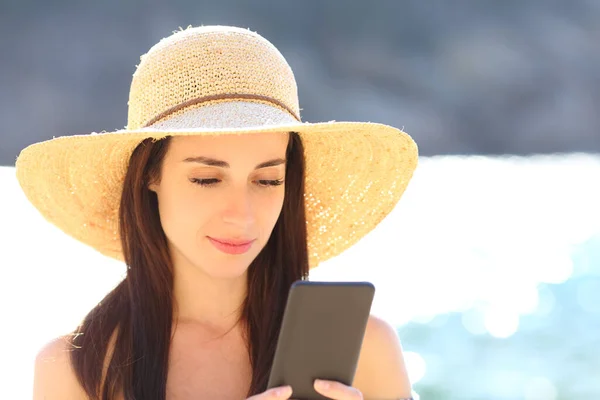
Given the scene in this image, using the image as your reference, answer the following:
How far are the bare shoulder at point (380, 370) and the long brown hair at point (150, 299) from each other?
0.48 feet

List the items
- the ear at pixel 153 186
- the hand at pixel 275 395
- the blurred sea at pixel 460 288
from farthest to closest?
the blurred sea at pixel 460 288 < the ear at pixel 153 186 < the hand at pixel 275 395

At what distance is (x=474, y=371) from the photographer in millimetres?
4699

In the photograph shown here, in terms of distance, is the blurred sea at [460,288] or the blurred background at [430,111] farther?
the blurred background at [430,111]

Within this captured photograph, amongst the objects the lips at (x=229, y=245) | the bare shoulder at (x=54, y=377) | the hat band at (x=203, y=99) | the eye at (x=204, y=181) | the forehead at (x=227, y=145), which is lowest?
the bare shoulder at (x=54, y=377)

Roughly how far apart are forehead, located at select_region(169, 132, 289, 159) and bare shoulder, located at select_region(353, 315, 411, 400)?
0.35m

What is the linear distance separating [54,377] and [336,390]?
1.58 ft

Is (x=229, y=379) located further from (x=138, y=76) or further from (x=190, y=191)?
(x=138, y=76)

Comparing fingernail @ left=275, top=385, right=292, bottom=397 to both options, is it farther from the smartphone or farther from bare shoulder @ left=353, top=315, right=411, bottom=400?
bare shoulder @ left=353, top=315, right=411, bottom=400

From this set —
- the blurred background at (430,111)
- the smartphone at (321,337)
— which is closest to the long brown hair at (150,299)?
the smartphone at (321,337)

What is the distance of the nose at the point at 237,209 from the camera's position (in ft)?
4.91

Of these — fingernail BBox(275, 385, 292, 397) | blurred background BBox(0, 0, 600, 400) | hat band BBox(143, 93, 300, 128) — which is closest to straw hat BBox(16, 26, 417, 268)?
hat band BBox(143, 93, 300, 128)

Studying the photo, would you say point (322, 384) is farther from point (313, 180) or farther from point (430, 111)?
point (430, 111)

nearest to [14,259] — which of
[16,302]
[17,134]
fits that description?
[16,302]

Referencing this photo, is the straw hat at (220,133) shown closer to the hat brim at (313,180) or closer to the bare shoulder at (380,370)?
the hat brim at (313,180)
